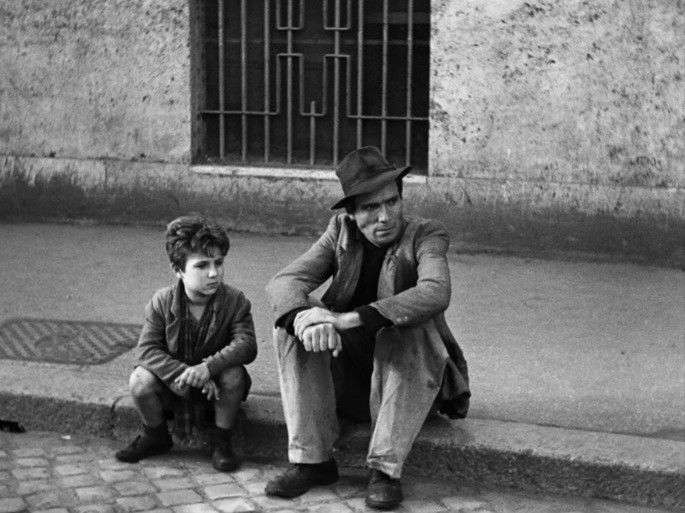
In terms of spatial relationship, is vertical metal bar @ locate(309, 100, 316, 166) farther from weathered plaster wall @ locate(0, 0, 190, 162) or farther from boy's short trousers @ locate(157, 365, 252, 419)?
boy's short trousers @ locate(157, 365, 252, 419)

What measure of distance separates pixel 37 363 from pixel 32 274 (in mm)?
1992

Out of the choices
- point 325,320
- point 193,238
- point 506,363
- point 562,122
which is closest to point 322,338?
point 325,320

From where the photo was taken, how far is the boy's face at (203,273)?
540 centimetres

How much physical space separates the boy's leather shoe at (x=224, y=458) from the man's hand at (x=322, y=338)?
66cm

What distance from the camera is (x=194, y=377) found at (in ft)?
17.4

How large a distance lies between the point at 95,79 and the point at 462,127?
254 cm

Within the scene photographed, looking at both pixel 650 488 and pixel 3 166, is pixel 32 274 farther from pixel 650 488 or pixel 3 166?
pixel 650 488

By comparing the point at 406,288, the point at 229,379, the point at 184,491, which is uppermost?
the point at 406,288

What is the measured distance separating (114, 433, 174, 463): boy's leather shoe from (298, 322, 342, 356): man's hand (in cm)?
87

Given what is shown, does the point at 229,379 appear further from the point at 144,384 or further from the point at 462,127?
the point at 462,127

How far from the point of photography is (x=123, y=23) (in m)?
9.59

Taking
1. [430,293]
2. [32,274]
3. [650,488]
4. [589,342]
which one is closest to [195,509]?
[430,293]

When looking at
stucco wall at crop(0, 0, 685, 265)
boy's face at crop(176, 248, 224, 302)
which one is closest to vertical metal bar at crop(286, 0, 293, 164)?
stucco wall at crop(0, 0, 685, 265)

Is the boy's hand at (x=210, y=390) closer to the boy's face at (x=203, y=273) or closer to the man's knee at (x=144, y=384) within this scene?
the man's knee at (x=144, y=384)
